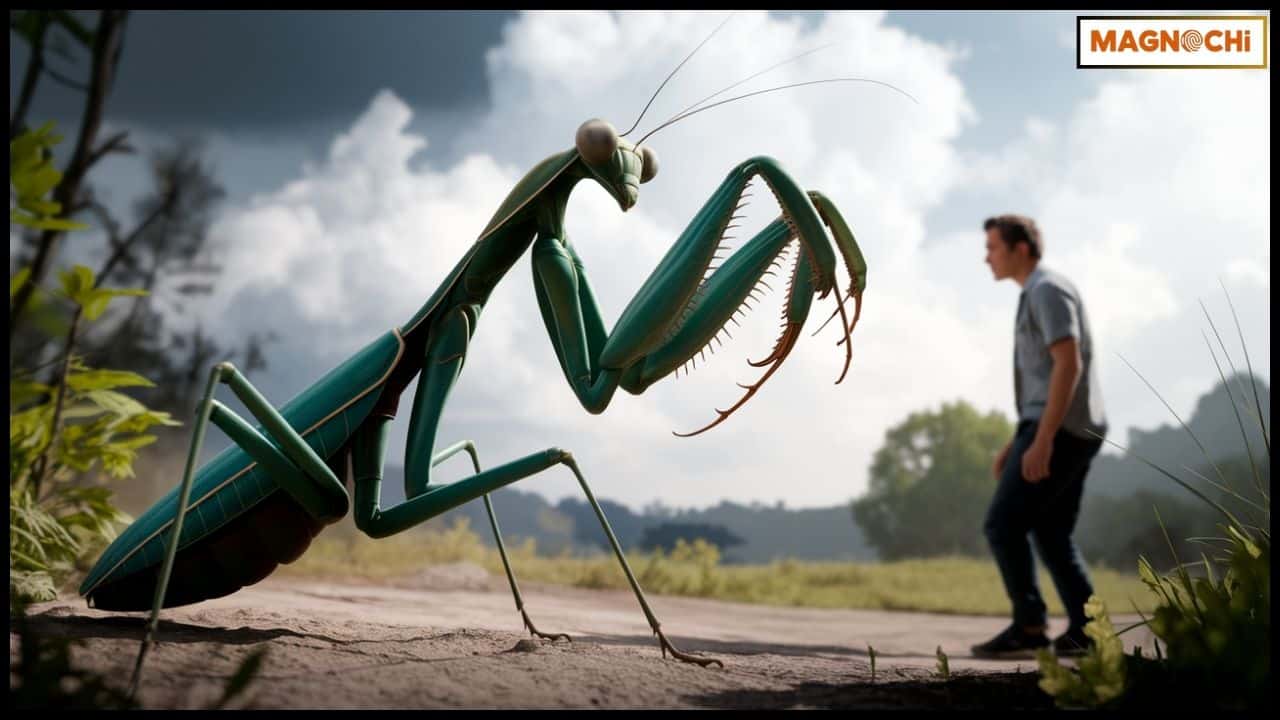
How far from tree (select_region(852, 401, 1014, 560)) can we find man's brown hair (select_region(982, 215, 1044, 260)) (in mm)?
10609

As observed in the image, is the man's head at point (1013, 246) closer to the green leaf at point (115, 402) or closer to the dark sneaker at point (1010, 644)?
the dark sneaker at point (1010, 644)

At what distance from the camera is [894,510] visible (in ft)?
49.9

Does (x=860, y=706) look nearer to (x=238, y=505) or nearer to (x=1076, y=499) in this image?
(x=238, y=505)

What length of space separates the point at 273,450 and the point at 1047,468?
3.64 meters

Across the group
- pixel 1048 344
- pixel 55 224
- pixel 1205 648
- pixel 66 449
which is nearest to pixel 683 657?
pixel 1205 648

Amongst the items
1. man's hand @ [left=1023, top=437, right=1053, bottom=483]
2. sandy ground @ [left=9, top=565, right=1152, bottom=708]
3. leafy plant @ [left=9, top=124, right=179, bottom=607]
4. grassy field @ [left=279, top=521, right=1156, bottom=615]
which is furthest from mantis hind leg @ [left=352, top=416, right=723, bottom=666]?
grassy field @ [left=279, top=521, right=1156, bottom=615]

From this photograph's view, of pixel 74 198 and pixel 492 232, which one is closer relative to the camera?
pixel 492 232

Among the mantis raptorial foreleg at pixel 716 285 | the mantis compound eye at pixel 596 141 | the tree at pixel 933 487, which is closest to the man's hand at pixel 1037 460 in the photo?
Result: the mantis raptorial foreleg at pixel 716 285

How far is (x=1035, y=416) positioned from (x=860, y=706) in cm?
313

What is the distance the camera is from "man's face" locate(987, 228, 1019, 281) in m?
4.93

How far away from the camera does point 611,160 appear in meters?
2.38

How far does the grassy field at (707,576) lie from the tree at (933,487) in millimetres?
5344

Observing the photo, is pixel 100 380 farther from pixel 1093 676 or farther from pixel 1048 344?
pixel 1048 344

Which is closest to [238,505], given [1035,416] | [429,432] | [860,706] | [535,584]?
[429,432]
